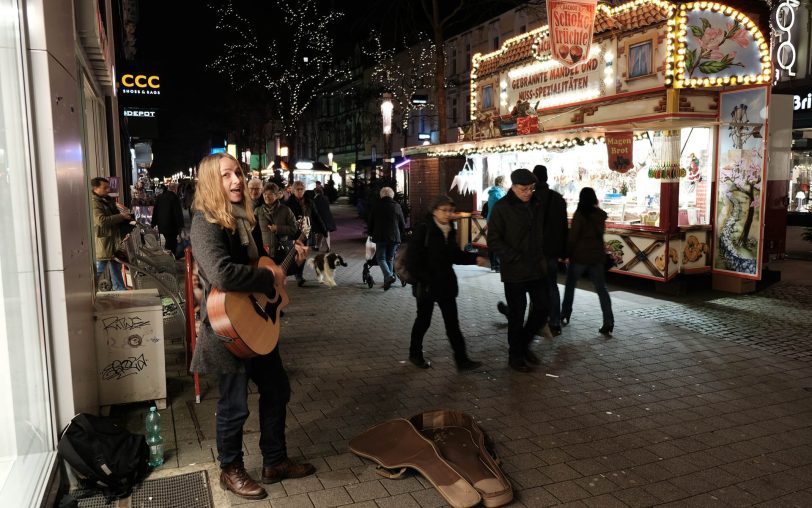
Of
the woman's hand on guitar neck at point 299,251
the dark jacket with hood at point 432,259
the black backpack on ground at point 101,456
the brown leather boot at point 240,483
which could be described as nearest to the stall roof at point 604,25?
the dark jacket with hood at point 432,259

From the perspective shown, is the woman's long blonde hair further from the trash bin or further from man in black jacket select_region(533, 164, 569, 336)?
man in black jacket select_region(533, 164, 569, 336)

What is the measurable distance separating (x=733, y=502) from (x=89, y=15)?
21.7ft

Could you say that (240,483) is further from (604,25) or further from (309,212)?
(604,25)

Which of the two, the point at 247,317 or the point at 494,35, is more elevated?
the point at 494,35

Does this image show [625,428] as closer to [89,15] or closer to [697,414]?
[697,414]

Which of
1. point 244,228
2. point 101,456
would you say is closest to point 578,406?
point 244,228

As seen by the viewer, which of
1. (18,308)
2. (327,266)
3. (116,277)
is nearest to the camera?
(18,308)

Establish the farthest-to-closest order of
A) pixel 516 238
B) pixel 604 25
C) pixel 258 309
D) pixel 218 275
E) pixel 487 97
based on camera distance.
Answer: pixel 487 97 → pixel 604 25 → pixel 516 238 → pixel 258 309 → pixel 218 275

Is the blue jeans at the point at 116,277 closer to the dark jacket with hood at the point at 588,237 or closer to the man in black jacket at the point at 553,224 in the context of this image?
the man in black jacket at the point at 553,224

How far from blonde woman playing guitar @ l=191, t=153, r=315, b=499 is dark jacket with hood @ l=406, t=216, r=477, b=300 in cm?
234

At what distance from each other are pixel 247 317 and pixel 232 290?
206 mm

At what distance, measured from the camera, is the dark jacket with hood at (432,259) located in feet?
20.7

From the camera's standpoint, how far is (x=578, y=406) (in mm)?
5520

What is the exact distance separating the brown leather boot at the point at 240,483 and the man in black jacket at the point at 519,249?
10.8 ft
